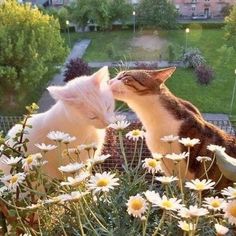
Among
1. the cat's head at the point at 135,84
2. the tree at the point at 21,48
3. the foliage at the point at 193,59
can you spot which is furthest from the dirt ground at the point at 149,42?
the cat's head at the point at 135,84

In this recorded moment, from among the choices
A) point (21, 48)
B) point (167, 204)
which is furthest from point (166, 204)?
point (21, 48)

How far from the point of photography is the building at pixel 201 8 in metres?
8.04

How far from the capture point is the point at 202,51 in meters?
6.47

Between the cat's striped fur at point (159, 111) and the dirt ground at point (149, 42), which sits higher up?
the cat's striped fur at point (159, 111)

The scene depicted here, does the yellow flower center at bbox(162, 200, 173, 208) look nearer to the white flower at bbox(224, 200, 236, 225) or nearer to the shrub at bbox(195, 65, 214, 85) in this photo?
the white flower at bbox(224, 200, 236, 225)

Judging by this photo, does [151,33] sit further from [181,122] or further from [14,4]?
[181,122]

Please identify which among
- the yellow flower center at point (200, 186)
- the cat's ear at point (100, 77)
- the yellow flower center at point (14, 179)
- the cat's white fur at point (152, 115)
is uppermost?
the yellow flower center at point (200, 186)

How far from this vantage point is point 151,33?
290 inches

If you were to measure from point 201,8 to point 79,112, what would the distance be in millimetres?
7762

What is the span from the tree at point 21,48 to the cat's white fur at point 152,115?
10.6ft

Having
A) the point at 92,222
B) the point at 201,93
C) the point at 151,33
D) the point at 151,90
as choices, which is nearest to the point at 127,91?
the point at 151,90

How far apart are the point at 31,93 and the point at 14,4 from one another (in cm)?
92

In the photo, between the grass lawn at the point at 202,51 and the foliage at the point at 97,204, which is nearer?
the foliage at the point at 97,204

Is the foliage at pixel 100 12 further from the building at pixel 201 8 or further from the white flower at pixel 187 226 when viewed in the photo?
the white flower at pixel 187 226
